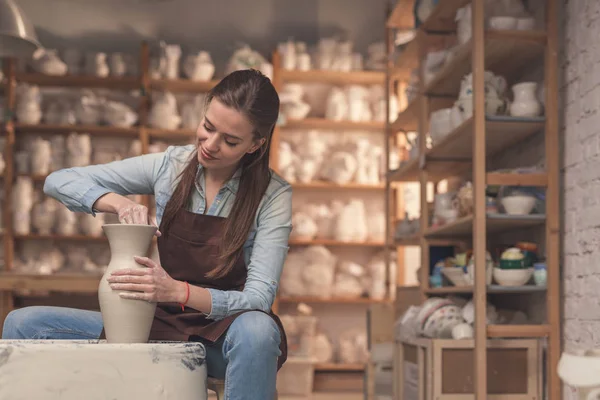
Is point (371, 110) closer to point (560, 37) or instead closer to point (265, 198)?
point (560, 37)

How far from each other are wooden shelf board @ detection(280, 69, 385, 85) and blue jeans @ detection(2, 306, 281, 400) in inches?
172

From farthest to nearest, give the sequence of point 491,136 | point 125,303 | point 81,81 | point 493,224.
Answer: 1. point 81,81
2. point 491,136
3. point 493,224
4. point 125,303

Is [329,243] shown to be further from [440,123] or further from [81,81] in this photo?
[440,123]

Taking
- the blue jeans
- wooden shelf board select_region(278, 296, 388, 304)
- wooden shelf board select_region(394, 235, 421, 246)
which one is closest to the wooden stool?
the blue jeans

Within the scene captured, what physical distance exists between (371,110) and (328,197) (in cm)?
73

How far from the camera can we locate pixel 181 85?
6219 millimetres

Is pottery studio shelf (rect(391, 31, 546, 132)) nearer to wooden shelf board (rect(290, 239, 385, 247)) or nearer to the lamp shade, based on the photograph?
the lamp shade

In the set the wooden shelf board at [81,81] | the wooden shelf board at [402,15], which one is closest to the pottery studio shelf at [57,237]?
the wooden shelf board at [81,81]

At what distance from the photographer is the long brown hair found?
203cm

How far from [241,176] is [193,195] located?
0.43ft

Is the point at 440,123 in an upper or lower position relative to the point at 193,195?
upper

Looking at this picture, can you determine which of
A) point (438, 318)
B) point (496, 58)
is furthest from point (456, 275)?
point (496, 58)

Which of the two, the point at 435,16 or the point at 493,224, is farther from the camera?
the point at 435,16

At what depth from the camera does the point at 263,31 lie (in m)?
6.39
